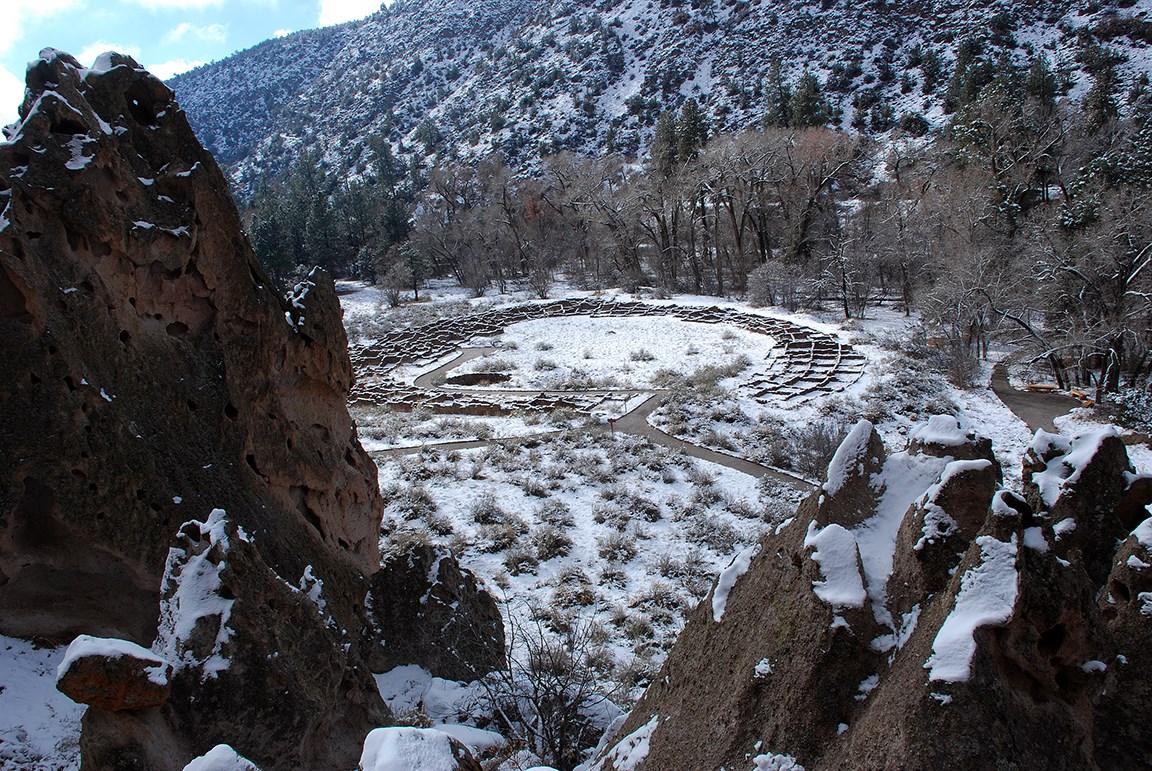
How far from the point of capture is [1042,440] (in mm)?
4426

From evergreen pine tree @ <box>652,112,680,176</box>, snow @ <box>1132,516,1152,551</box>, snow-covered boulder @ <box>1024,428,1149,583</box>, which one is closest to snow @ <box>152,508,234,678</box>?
snow-covered boulder @ <box>1024,428,1149,583</box>

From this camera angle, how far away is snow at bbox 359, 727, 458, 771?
264 centimetres

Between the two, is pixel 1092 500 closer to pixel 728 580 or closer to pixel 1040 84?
pixel 728 580

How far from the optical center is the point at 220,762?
2.54 m

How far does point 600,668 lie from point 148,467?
5.51m

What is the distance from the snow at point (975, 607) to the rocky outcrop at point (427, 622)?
488 cm

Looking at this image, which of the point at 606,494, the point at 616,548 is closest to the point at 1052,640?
the point at 616,548

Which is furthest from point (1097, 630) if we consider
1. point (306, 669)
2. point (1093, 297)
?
point (1093, 297)

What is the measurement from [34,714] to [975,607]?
482 cm

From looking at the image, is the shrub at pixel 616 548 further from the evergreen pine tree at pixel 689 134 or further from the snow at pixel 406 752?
the evergreen pine tree at pixel 689 134

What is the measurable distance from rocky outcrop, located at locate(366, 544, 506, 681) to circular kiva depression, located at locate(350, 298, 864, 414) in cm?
1322

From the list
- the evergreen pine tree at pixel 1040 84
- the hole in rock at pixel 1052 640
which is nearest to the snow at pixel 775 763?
the hole in rock at pixel 1052 640

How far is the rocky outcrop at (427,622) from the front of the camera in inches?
260

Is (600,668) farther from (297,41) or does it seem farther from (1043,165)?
(297,41)
